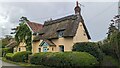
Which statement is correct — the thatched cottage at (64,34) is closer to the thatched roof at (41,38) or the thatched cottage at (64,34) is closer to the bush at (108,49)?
the thatched roof at (41,38)

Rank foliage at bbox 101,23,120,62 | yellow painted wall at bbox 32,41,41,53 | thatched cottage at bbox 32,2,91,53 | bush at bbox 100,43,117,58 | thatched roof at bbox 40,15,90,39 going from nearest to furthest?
foliage at bbox 101,23,120,62 → thatched roof at bbox 40,15,90,39 → thatched cottage at bbox 32,2,91,53 → bush at bbox 100,43,117,58 → yellow painted wall at bbox 32,41,41,53

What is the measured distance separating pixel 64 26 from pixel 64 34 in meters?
1.82

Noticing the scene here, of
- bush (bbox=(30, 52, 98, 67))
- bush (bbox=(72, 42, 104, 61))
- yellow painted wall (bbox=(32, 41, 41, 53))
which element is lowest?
bush (bbox=(30, 52, 98, 67))

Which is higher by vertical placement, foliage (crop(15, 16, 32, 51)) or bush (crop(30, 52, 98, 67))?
foliage (crop(15, 16, 32, 51))

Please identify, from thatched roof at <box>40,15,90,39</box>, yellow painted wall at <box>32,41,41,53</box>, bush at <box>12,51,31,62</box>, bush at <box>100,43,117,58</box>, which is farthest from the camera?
yellow painted wall at <box>32,41,41,53</box>

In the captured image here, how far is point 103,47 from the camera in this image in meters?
33.1

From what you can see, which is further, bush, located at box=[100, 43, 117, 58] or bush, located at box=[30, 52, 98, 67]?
bush, located at box=[100, 43, 117, 58]

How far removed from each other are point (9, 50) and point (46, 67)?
2599 centimetres

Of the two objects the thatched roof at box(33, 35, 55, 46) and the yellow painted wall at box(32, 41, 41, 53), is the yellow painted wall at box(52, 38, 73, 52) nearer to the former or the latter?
the thatched roof at box(33, 35, 55, 46)

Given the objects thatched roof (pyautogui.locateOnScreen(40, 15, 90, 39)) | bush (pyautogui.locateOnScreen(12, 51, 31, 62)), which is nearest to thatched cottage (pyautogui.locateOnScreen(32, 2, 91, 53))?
thatched roof (pyautogui.locateOnScreen(40, 15, 90, 39))

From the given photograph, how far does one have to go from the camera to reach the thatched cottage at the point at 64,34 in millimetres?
30281

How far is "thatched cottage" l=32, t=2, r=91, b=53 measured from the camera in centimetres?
3028

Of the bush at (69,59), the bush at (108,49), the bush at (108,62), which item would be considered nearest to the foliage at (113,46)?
the bush at (108,49)

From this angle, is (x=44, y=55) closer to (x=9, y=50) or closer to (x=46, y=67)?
(x=46, y=67)
